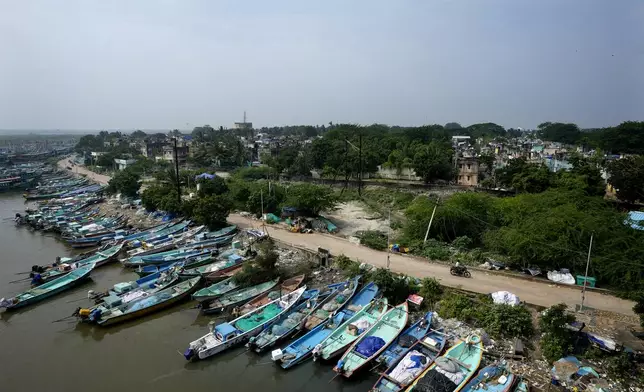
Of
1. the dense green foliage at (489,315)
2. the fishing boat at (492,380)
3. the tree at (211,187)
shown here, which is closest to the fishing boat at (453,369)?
the fishing boat at (492,380)

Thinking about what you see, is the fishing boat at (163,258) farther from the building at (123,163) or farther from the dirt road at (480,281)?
the building at (123,163)

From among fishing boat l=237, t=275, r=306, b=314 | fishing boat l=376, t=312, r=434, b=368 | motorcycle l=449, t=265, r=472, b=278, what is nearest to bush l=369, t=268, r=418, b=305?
fishing boat l=376, t=312, r=434, b=368

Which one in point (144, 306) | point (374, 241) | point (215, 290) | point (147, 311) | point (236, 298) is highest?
point (374, 241)

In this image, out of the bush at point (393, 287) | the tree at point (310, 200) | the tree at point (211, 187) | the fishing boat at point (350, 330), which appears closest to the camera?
the fishing boat at point (350, 330)

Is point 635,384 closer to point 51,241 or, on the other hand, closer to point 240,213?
point 240,213

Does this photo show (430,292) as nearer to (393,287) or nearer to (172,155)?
(393,287)

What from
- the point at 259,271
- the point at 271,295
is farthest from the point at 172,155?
the point at 271,295
